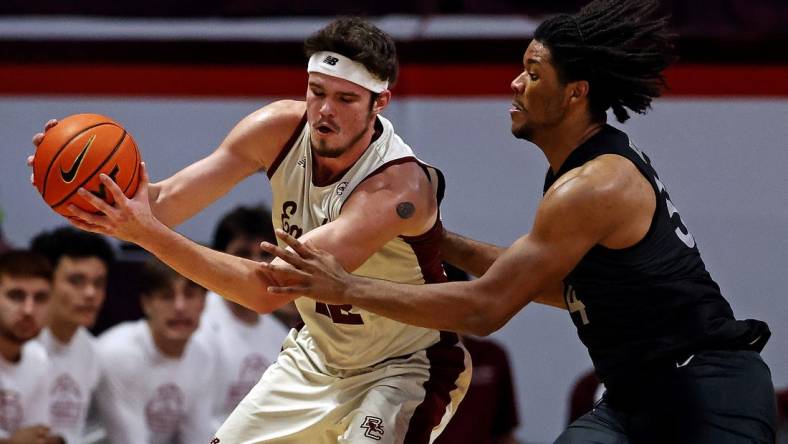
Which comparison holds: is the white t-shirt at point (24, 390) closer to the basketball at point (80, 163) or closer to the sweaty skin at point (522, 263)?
the basketball at point (80, 163)

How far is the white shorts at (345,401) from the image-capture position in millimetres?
4707

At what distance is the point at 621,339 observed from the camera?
13.6 ft

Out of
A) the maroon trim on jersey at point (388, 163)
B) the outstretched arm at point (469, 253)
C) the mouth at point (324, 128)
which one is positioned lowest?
the outstretched arm at point (469, 253)

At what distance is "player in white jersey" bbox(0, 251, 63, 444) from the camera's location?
6422mm

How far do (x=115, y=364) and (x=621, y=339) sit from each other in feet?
11.3

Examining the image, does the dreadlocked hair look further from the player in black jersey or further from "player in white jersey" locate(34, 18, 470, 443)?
"player in white jersey" locate(34, 18, 470, 443)

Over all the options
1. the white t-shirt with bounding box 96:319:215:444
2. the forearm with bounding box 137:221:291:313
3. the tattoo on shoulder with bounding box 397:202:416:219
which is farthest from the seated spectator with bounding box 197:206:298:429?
the forearm with bounding box 137:221:291:313

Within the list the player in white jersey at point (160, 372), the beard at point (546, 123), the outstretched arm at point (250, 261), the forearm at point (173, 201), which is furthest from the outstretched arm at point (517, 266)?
the player in white jersey at point (160, 372)

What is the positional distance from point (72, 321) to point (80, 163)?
108 inches

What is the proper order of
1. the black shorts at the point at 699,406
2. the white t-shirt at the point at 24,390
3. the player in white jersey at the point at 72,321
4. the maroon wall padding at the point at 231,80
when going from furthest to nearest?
1. the maroon wall padding at the point at 231,80
2. the player in white jersey at the point at 72,321
3. the white t-shirt at the point at 24,390
4. the black shorts at the point at 699,406

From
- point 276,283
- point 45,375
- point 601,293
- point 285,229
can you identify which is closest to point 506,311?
point 601,293

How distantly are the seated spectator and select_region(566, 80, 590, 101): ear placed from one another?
10.5 feet

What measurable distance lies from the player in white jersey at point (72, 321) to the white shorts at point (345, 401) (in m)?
2.12

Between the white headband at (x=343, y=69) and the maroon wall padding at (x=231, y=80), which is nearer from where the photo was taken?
the white headband at (x=343, y=69)
